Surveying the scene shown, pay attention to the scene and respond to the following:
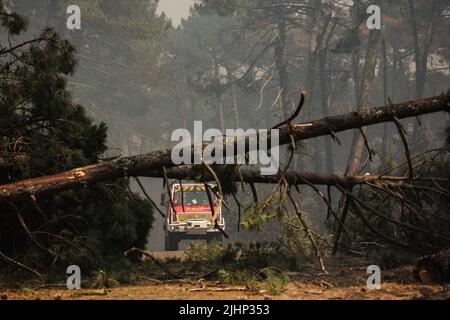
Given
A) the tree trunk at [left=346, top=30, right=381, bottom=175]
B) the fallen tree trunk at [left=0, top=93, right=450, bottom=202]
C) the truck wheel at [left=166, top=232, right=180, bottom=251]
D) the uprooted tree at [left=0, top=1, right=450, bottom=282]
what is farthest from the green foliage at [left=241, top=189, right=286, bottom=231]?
the tree trunk at [left=346, top=30, right=381, bottom=175]

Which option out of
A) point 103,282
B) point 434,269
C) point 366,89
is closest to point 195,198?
point 103,282

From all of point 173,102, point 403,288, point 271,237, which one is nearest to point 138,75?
point 173,102

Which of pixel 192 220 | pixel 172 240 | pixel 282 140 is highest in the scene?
pixel 282 140

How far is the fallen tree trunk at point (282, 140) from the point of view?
7969 mm

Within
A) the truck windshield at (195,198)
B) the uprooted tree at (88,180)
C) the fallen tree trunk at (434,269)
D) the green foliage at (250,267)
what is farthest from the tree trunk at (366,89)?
the fallen tree trunk at (434,269)

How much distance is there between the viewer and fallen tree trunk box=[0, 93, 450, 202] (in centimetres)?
797

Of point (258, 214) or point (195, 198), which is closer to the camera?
point (258, 214)

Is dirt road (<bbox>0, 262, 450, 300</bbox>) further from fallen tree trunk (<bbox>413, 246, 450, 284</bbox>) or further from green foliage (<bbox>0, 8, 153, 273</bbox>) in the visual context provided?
green foliage (<bbox>0, 8, 153, 273</bbox>)

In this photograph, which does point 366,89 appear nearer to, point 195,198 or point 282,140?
point 195,198

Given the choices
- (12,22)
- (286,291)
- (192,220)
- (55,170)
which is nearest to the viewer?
(286,291)

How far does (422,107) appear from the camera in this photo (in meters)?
8.03

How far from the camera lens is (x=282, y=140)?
26.2 feet
